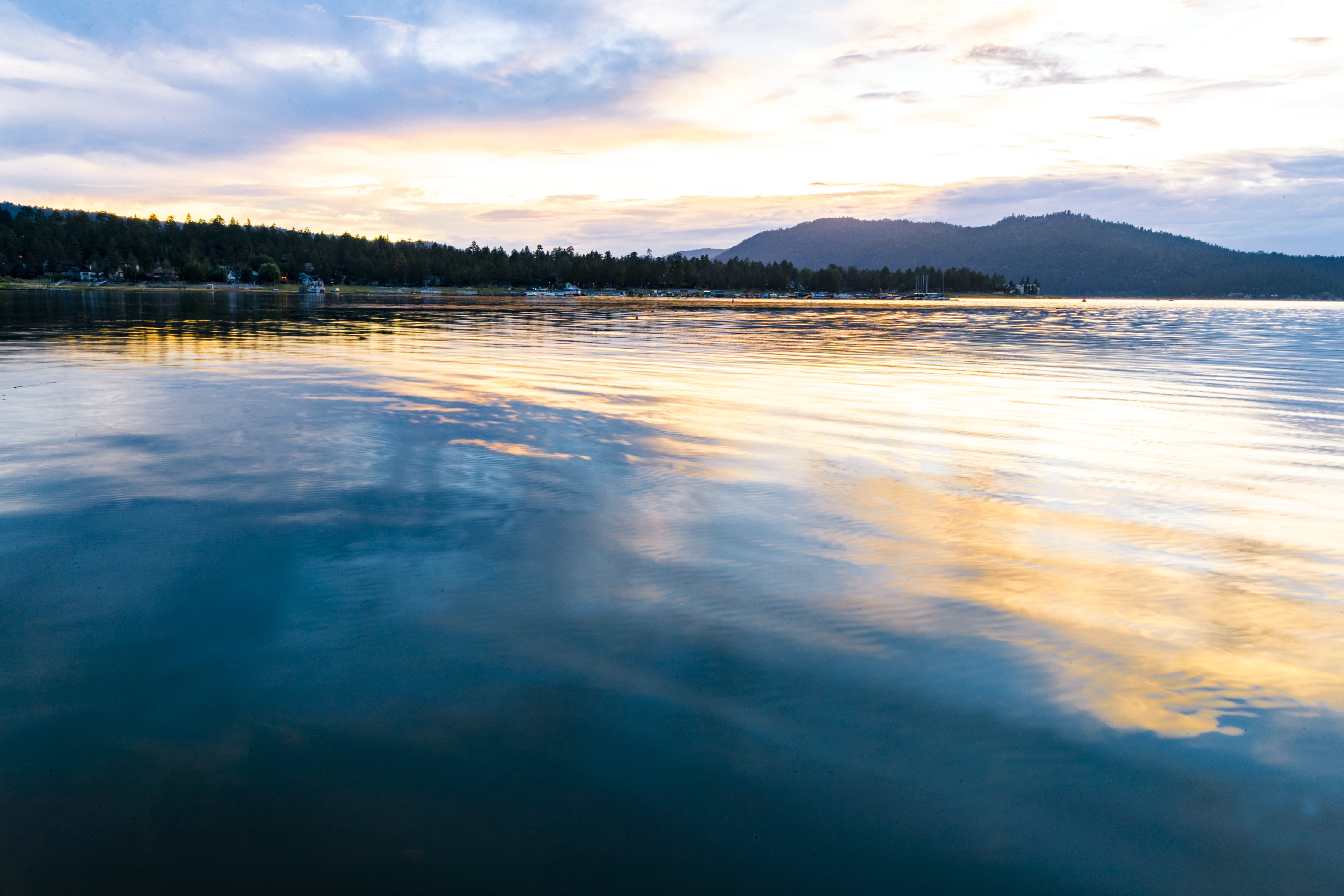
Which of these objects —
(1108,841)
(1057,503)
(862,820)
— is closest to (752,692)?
(862,820)

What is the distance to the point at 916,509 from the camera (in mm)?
11438

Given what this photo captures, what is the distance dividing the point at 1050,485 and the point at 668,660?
27.4 feet

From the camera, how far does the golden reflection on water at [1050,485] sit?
731 cm

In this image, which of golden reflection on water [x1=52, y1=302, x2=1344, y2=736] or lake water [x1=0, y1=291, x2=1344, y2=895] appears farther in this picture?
golden reflection on water [x1=52, y1=302, x2=1344, y2=736]

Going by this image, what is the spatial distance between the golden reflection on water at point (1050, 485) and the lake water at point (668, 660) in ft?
0.23

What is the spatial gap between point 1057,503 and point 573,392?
14.2m

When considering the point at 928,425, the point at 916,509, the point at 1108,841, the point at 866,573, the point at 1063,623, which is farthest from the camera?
the point at 928,425

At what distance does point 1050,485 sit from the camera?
12797 mm

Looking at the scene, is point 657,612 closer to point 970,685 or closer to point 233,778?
point 970,685

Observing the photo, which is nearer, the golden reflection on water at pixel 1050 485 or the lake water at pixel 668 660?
the lake water at pixel 668 660

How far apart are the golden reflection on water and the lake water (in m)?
0.07

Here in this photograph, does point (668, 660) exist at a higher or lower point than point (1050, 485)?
lower

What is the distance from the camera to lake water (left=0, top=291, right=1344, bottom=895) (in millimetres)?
4848

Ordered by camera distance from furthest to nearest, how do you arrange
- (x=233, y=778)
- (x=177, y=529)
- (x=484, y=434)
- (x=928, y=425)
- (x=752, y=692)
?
(x=928, y=425)
(x=484, y=434)
(x=177, y=529)
(x=752, y=692)
(x=233, y=778)
